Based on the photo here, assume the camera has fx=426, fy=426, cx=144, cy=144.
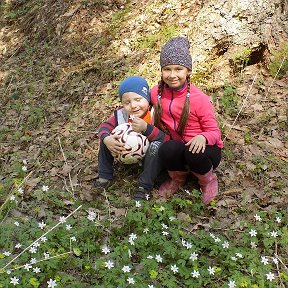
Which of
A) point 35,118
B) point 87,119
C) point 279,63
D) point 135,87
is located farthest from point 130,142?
point 279,63

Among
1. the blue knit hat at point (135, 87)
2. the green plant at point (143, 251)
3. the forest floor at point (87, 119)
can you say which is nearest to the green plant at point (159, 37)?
the forest floor at point (87, 119)

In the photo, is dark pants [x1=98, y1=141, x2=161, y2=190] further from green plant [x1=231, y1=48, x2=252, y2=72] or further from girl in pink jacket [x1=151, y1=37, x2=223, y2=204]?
green plant [x1=231, y1=48, x2=252, y2=72]

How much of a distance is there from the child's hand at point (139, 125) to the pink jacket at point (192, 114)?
1.11 feet

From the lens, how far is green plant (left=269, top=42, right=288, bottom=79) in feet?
21.7

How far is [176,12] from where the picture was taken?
7152mm

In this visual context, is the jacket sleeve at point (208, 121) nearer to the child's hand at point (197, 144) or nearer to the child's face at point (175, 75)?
the child's hand at point (197, 144)

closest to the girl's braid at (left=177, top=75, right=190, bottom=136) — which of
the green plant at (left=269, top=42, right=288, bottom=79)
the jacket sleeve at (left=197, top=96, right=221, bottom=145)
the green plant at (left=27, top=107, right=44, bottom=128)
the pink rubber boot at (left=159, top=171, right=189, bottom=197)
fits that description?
the jacket sleeve at (left=197, top=96, right=221, bottom=145)

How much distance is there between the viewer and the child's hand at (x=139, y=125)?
4762mm

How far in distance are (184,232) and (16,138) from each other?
10.9ft

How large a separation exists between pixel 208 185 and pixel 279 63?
8.86 feet

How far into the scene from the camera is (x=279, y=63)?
21.6 feet

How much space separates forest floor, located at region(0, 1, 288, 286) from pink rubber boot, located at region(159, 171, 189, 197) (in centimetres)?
11

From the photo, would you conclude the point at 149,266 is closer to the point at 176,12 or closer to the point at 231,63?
the point at 231,63

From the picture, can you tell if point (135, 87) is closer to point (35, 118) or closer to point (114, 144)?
point (114, 144)
